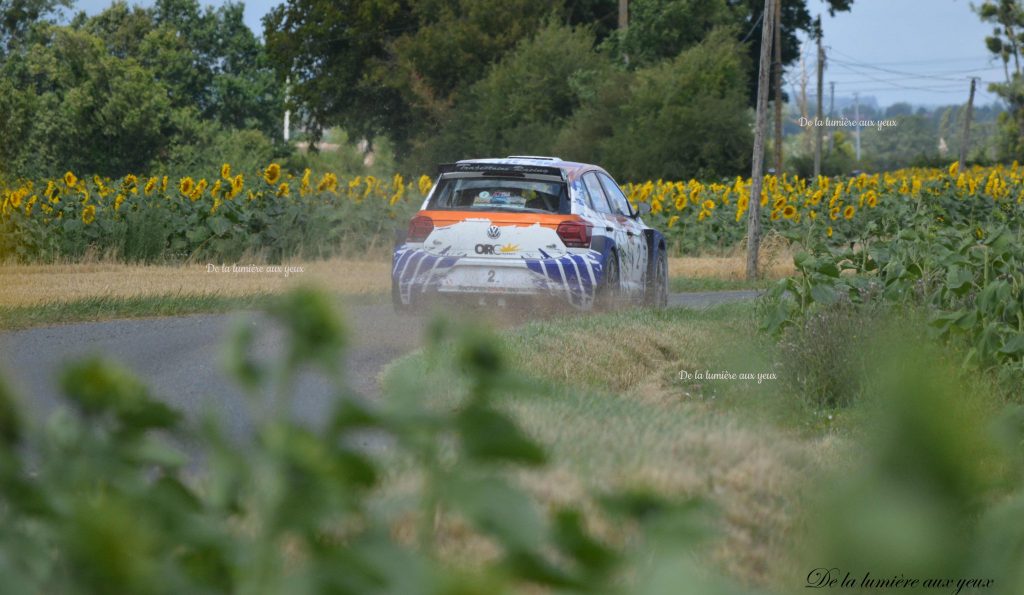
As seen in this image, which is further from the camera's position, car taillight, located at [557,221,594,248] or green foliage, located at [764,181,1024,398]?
car taillight, located at [557,221,594,248]

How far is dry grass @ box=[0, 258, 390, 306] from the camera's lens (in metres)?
13.7

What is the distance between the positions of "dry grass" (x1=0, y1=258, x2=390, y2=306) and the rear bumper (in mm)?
1008

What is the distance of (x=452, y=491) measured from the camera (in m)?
1.01

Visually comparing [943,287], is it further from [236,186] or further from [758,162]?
[236,186]

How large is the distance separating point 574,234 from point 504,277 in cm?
71

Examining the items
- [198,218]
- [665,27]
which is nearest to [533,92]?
[665,27]

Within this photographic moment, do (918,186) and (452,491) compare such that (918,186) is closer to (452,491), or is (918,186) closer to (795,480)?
(795,480)

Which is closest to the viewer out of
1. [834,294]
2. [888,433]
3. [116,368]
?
[888,433]

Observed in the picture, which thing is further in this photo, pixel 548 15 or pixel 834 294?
pixel 548 15

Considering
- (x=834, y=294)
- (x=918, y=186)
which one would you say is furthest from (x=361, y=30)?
(x=834, y=294)

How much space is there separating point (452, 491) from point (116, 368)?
9.7 inches

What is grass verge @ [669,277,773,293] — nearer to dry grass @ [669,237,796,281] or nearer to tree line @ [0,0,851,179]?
dry grass @ [669,237,796,281]

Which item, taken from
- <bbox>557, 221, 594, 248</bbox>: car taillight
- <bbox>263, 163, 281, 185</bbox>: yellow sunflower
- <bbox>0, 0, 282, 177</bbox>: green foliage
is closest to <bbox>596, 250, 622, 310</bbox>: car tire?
<bbox>557, 221, 594, 248</bbox>: car taillight

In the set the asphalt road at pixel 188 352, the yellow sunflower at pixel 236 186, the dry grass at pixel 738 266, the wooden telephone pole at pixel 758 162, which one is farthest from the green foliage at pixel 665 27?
the asphalt road at pixel 188 352
